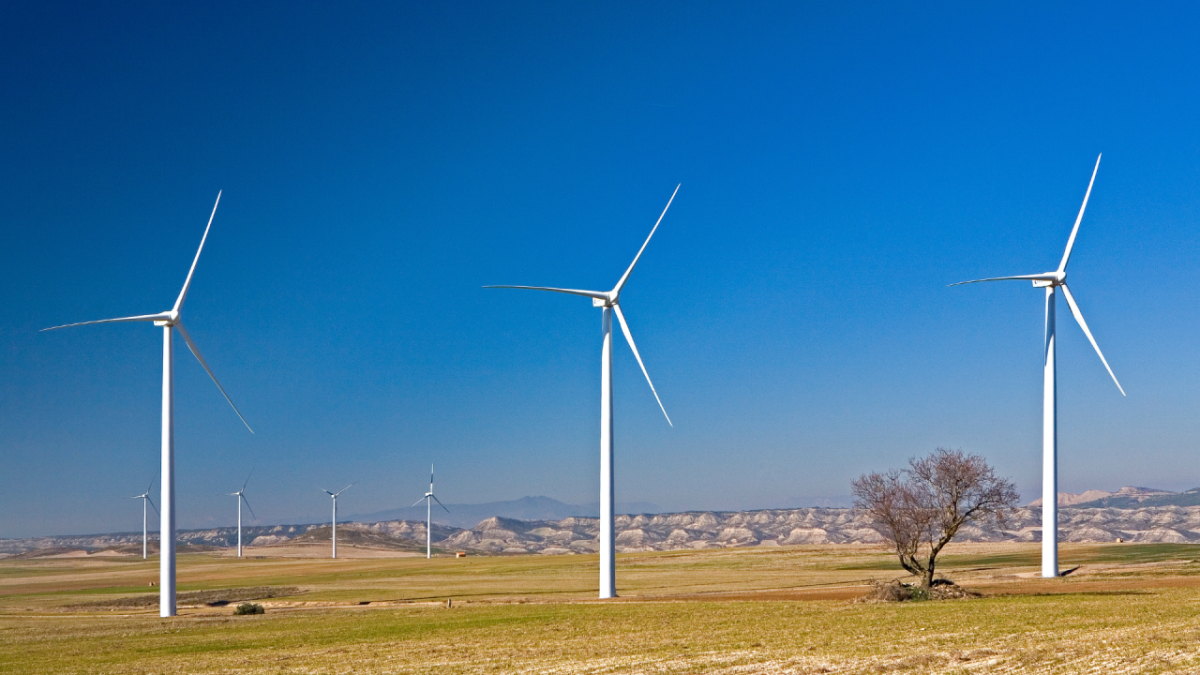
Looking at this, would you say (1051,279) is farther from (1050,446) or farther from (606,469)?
(606,469)

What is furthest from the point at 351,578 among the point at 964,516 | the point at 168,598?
the point at 964,516

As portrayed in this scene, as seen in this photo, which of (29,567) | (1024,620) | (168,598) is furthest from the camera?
(29,567)

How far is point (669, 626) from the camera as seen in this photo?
132 feet

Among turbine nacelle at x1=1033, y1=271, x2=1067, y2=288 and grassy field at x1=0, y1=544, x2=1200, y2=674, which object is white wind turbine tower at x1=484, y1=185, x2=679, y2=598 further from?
turbine nacelle at x1=1033, y1=271, x2=1067, y2=288

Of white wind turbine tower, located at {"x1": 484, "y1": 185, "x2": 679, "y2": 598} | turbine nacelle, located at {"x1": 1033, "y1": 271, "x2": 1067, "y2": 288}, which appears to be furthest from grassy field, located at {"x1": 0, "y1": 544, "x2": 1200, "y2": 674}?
turbine nacelle, located at {"x1": 1033, "y1": 271, "x2": 1067, "y2": 288}

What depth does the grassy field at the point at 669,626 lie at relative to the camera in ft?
90.8

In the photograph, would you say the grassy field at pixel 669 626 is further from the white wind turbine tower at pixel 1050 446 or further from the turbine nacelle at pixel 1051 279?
the turbine nacelle at pixel 1051 279

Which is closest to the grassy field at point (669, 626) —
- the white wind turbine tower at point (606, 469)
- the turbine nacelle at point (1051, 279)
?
the white wind turbine tower at point (606, 469)

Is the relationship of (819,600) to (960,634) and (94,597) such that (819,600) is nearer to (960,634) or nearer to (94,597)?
(960,634)

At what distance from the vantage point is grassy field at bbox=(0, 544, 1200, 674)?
1090 inches

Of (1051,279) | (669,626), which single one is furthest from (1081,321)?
(669,626)

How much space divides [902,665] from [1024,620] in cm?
1175

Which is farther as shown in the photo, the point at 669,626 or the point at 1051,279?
the point at 1051,279

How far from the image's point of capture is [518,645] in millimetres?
35438
